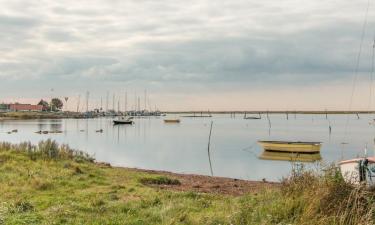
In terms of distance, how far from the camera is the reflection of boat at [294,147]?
5606 centimetres

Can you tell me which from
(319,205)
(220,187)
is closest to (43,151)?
(220,187)

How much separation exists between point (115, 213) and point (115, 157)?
128 feet

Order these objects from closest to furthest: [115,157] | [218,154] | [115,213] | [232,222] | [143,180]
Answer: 1. [232,222]
2. [115,213]
3. [143,180]
4. [115,157]
5. [218,154]

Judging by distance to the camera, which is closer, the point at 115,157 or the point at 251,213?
the point at 251,213

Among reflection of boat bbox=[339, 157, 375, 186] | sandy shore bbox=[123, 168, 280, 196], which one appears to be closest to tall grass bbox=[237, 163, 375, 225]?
reflection of boat bbox=[339, 157, 375, 186]

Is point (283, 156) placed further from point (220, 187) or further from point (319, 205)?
point (319, 205)

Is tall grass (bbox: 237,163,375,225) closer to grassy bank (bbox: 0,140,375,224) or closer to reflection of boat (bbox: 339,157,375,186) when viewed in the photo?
grassy bank (bbox: 0,140,375,224)

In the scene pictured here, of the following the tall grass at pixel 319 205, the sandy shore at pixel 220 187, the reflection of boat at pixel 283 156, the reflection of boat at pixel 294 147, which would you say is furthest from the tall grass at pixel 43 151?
the reflection of boat at pixel 294 147

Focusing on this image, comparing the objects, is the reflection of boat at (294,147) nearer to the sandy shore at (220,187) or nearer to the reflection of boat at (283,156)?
the reflection of boat at (283,156)

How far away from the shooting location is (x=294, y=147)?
57.5 meters

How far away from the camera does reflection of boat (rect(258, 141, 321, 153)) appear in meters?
56.1

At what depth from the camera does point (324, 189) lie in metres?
10.3

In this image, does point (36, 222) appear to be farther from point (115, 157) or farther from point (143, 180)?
point (115, 157)

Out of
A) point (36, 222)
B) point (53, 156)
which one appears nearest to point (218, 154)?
point (53, 156)
